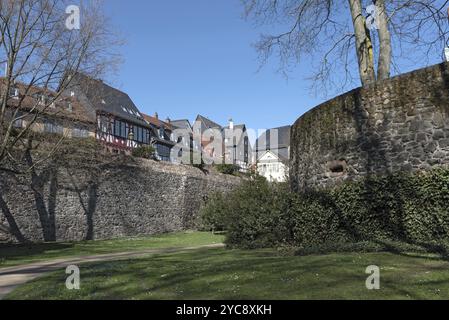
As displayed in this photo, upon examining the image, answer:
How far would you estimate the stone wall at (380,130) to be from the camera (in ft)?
40.5

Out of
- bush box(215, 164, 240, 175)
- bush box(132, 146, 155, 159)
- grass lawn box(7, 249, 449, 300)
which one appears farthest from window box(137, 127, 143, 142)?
grass lawn box(7, 249, 449, 300)

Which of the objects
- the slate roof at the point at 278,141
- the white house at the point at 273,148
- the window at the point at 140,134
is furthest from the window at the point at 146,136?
the slate roof at the point at 278,141

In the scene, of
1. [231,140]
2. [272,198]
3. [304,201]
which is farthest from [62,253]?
[231,140]

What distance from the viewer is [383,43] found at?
16531 mm

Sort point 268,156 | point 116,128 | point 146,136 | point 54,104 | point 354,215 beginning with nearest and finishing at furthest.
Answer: point 354,215 < point 54,104 < point 116,128 < point 146,136 < point 268,156

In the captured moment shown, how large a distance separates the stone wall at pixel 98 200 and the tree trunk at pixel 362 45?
17.1 metres

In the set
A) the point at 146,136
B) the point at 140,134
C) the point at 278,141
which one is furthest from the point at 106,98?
the point at 278,141

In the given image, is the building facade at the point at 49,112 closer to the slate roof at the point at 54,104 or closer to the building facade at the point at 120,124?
the slate roof at the point at 54,104

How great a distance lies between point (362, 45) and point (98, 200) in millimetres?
18119

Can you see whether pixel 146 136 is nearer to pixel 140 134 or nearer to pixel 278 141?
pixel 140 134

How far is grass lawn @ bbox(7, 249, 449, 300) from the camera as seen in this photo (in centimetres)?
654

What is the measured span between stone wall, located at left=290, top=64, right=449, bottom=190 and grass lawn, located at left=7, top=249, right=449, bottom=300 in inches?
145

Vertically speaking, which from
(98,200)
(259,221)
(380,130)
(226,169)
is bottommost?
(259,221)

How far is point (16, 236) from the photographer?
75.4ft
